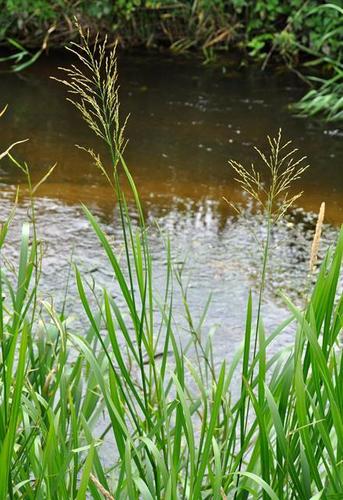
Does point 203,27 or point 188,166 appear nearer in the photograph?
point 188,166

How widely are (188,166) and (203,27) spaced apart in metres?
2.19

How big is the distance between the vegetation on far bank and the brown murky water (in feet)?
0.62

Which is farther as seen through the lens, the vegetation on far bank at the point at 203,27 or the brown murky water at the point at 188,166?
the vegetation on far bank at the point at 203,27

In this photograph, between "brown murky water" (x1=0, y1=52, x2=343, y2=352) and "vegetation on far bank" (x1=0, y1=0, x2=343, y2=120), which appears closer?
"brown murky water" (x1=0, y1=52, x2=343, y2=352)

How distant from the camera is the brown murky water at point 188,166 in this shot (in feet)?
12.8

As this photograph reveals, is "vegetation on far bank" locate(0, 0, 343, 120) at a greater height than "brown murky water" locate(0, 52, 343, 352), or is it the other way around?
"vegetation on far bank" locate(0, 0, 343, 120)

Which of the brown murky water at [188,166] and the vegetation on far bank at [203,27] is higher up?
the vegetation on far bank at [203,27]

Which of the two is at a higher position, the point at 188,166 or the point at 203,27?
the point at 203,27

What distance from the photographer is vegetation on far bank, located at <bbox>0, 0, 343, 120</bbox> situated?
21.3 feet

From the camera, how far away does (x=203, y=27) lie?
702 cm

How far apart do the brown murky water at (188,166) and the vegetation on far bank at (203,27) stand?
0.62 feet

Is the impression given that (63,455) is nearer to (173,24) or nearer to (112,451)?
(112,451)

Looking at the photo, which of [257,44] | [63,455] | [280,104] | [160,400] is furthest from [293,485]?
[257,44]

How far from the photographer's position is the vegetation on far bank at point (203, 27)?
6.48 meters
